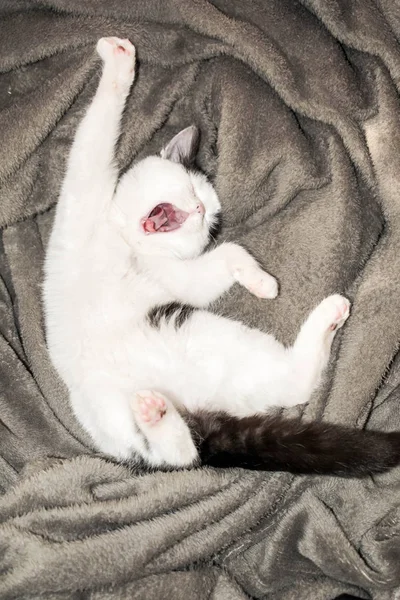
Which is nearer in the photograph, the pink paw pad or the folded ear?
the pink paw pad

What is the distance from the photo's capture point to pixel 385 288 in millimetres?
1596

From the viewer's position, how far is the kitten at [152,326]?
1.45 m

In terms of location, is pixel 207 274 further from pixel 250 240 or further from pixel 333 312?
pixel 333 312

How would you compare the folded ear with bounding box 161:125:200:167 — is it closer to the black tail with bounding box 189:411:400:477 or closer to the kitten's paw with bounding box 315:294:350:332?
the kitten's paw with bounding box 315:294:350:332

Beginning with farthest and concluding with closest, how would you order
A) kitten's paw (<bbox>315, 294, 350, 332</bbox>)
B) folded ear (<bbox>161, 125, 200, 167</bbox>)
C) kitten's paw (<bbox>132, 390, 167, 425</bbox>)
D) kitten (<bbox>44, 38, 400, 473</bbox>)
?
folded ear (<bbox>161, 125, 200, 167</bbox>), kitten's paw (<bbox>315, 294, 350, 332</bbox>), kitten (<bbox>44, 38, 400, 473</bbox>), kitten's paw (<bbox>132, 390, 167, 425</bbox>)

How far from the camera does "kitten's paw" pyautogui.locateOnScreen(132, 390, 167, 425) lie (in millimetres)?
1349

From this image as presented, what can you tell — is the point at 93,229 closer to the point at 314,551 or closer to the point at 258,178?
the point at 258,178

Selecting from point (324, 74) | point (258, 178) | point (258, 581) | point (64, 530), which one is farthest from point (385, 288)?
point (64, 530)

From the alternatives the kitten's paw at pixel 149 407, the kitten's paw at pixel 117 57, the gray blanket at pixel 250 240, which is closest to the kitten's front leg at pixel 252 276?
the gray blanket at pixel 250 240

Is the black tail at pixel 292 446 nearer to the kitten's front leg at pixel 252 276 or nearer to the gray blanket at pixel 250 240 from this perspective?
the gray blanket at pixel 250 240

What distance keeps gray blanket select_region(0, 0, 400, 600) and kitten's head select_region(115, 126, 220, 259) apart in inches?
3.1

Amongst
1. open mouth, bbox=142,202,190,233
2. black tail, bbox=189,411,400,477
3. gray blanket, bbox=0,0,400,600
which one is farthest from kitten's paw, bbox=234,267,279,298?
black tail, bbox=189,411,400,477

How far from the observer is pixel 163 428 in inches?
54.0

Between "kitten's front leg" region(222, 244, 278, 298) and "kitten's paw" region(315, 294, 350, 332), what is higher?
"kitten's paw" region(315, 294, 350, 332)
